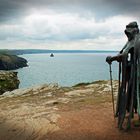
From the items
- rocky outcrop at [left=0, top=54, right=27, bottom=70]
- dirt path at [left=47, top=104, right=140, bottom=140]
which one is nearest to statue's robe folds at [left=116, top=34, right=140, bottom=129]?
dirt path at [left=47, top=104, right=140, bottom=140]

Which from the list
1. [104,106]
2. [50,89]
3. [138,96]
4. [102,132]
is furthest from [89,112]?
[50,89]

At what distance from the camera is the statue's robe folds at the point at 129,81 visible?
11734 millimetres

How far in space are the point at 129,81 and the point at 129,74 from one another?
0.29m

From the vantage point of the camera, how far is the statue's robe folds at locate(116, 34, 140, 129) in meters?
11.7

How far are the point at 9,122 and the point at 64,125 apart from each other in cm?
269

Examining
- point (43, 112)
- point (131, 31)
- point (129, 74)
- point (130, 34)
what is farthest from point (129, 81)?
point (43, 112)

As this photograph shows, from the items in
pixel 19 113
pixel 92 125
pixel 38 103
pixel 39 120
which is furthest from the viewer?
pixel 38 103

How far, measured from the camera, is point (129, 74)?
40.2 feet

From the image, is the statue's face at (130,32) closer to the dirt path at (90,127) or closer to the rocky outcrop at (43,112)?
the dirt path at (90,127)

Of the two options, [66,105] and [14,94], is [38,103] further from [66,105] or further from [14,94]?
[14,94]

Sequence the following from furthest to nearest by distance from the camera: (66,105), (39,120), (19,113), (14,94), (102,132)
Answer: (14,94) → (66,105) → (19,113) → (39,120) → (102,132)

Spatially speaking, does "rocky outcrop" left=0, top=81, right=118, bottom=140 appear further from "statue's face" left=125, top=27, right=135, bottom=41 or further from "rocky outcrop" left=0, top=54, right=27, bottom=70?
"rocky outcrop" left=0, top=54, right=27, bottom=70

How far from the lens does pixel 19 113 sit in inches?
639

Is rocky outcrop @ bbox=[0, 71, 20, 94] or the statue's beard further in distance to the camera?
rocky outcrop @ bbox=[0, 71, 20, 94]
